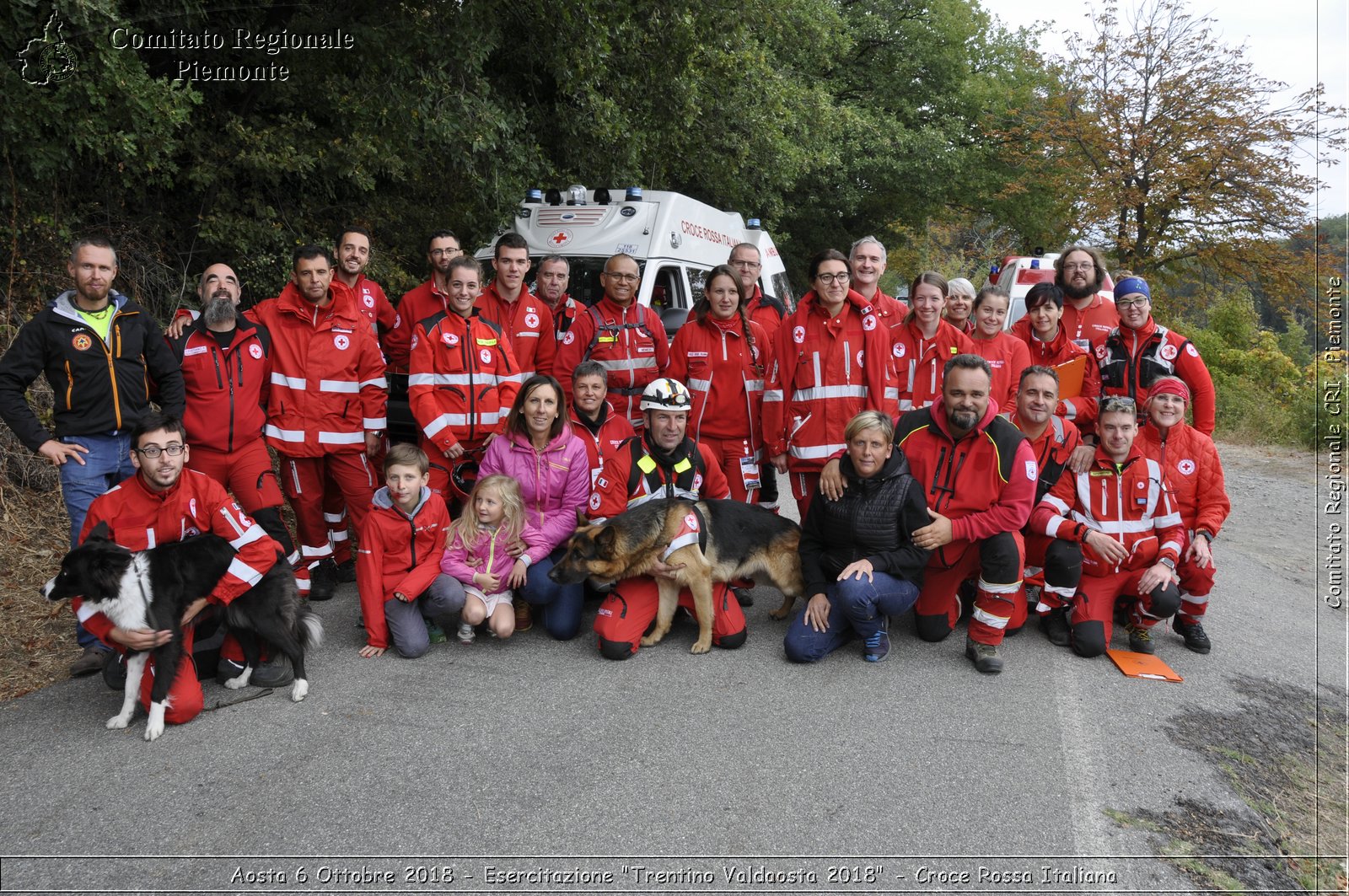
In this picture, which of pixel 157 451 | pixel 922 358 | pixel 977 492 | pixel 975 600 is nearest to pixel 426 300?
pixel 157 451

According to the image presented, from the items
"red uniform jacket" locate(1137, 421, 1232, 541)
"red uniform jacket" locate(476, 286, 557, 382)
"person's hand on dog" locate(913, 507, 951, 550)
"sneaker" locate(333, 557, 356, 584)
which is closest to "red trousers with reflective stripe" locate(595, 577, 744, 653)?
"person's hand on dog" locate(913, 507, 951, 550)

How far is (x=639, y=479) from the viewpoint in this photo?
5.26m

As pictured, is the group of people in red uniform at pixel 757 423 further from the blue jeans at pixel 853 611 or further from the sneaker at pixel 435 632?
the sneaker at pixel 435 632

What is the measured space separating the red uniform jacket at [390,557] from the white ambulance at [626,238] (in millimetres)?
3538

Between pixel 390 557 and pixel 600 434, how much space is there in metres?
1.57

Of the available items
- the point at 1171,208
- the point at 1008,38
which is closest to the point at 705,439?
the point at 1171,208

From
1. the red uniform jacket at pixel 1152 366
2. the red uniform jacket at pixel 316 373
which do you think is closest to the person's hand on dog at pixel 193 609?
the red uniform jacket at pixel 316 373

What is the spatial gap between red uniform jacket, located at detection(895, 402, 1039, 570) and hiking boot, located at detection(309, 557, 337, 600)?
400cm

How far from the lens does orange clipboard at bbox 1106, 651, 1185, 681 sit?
4.66 meters

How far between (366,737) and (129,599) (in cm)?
122

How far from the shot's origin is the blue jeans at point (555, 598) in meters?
5.10

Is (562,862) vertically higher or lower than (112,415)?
lower

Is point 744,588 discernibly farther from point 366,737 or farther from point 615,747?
point 366,737

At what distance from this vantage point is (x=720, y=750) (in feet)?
12.3
